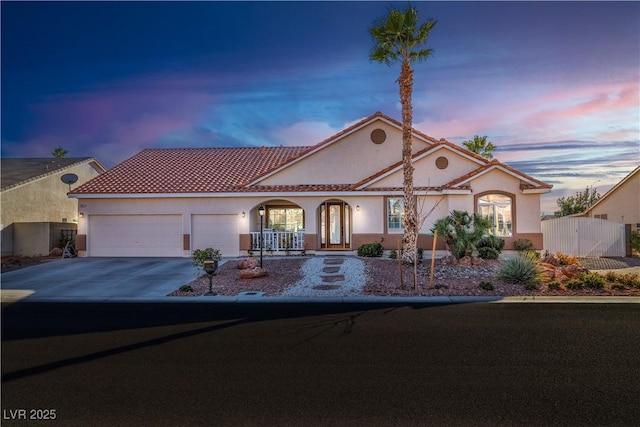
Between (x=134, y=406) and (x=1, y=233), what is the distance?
21382 millimetres

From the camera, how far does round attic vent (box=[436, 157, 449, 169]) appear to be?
20.2 m

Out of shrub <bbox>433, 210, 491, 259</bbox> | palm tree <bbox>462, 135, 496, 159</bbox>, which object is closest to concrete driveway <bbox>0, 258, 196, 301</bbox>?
shrub <bbox>433, 210, 491, 259</bbox>

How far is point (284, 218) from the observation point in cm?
2277

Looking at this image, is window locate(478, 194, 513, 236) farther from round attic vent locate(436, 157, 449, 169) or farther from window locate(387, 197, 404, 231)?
window locate(387, 197, 404, 231)

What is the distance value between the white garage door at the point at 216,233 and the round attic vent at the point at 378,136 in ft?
25.9

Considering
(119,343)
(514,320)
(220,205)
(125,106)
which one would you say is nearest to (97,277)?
(220,205)

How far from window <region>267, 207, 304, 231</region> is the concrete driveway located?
520 centimetres

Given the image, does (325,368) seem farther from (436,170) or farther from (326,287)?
(436,170)

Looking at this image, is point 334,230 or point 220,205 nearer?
point 220,205

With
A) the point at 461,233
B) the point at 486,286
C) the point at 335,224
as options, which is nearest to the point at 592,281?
the point at 486,286

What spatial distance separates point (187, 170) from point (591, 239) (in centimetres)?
2152

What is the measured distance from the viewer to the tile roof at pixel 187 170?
21016 mm

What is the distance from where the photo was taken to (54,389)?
5.52m

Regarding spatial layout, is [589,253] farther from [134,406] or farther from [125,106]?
[125,106]
